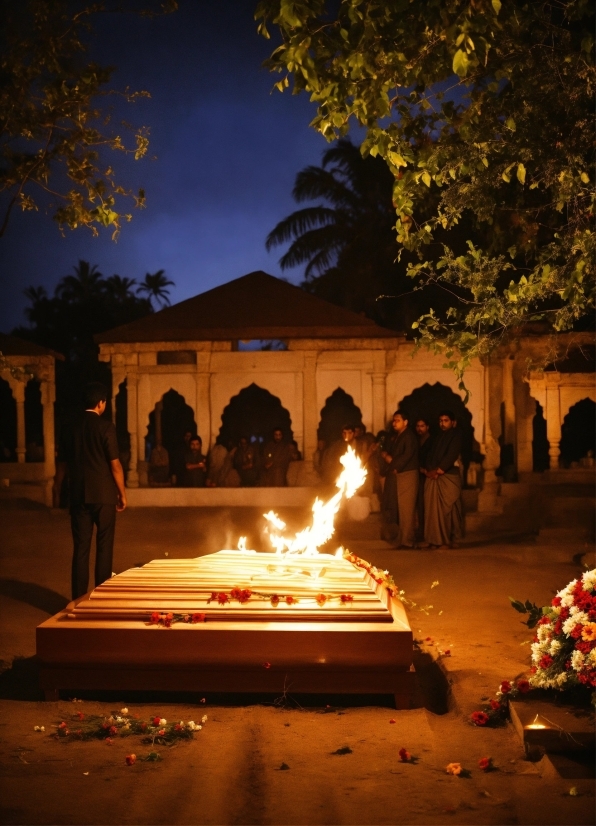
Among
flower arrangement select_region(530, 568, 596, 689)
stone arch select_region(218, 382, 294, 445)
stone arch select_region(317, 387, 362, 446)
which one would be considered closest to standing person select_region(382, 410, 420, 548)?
flower arrangement select_region(530, 568, 596, 689)

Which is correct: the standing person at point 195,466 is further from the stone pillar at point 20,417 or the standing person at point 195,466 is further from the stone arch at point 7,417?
the stone arch at point 7,417

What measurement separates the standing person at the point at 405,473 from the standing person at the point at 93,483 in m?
5.47

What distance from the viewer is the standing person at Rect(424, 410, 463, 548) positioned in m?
12.5

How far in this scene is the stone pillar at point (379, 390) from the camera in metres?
17.3

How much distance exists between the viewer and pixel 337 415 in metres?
24.9

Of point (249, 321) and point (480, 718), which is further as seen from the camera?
point (249, 321)

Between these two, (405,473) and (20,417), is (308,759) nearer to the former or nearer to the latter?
(405,473)

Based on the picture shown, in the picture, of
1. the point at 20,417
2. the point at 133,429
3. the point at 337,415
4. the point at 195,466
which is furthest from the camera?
the point at 337,415

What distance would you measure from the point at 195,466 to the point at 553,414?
683 centimetres

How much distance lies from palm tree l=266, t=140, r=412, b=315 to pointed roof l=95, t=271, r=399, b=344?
26.8 ft

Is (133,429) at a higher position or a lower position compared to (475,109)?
lower

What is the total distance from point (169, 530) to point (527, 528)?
20.2ft

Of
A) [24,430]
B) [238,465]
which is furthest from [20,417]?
[238,465]

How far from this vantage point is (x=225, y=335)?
55.6 ft
